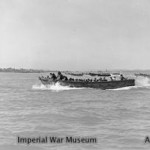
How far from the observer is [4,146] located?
56.2ft

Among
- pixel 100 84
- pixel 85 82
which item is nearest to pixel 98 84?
pixel 100 84

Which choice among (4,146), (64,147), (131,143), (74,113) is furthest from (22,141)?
(74,113)

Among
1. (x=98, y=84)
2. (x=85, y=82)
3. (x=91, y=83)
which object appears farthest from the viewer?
(x=85, y=82)

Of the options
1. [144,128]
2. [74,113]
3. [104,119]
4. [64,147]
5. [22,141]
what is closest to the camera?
[64,147]

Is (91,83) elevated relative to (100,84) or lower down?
elevated

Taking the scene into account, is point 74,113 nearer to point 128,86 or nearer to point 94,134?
point 94,134

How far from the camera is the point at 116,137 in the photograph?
734 inches

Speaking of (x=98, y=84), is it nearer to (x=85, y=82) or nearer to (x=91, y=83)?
(x=91, y=83)

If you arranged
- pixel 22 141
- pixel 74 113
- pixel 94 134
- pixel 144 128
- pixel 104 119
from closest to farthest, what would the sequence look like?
pixel 22 141
pixel 94 134
pixel 144 128
pixel 104 119
pixel 74 113

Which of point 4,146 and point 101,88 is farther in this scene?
point 101,88

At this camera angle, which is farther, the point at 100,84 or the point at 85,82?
the point at 85,82

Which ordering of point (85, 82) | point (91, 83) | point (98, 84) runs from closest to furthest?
1. point (98, 84)
2. point (91, 83)
3. point (85, 82)

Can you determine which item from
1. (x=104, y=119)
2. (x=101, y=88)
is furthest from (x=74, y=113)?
(x=101, y=88)

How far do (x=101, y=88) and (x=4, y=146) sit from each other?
3777 centimetres
